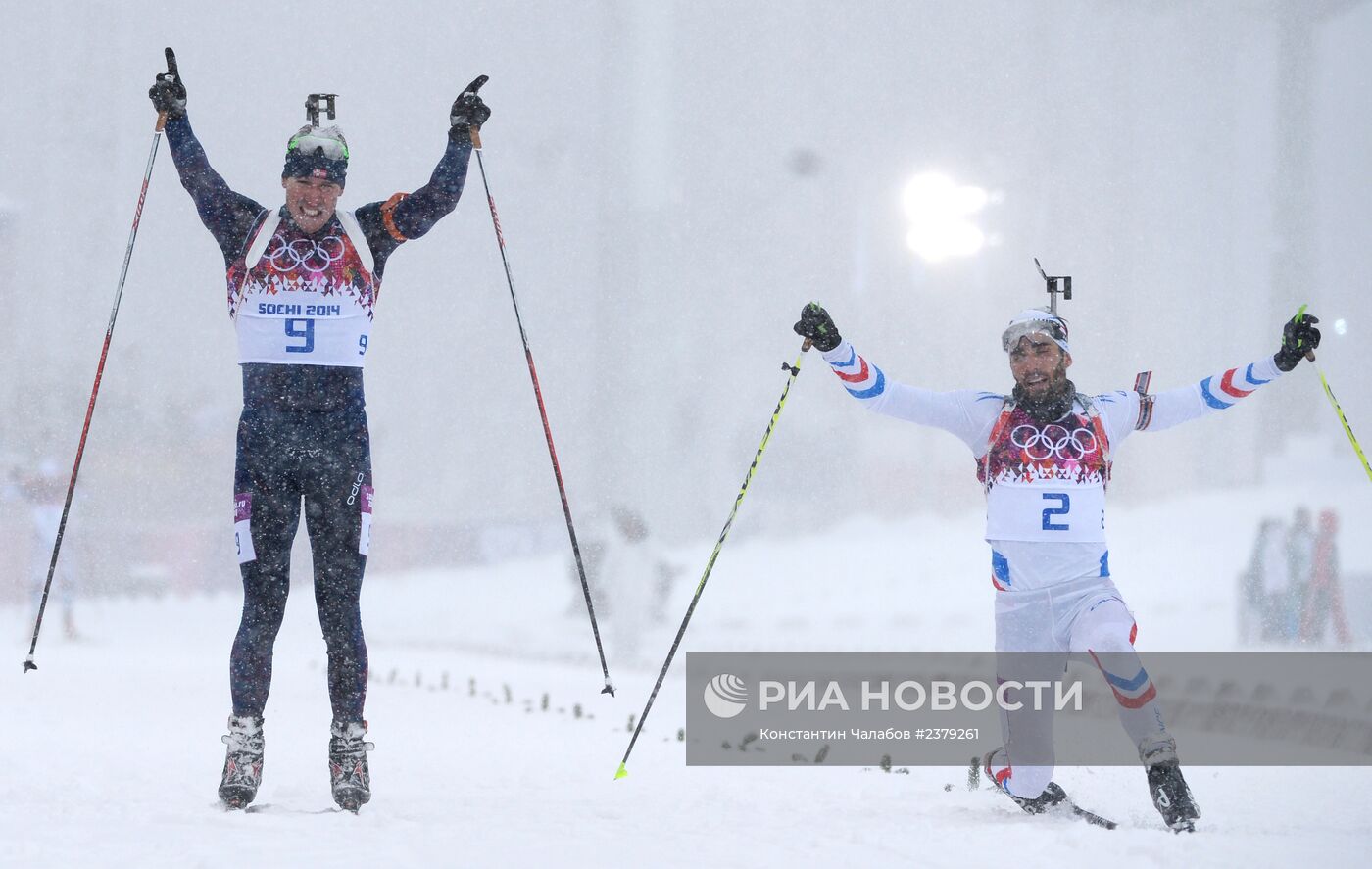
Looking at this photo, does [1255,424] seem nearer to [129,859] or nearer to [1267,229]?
[1267,229]

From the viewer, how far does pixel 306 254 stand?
4012 mm

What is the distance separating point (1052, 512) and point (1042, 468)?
16 cm

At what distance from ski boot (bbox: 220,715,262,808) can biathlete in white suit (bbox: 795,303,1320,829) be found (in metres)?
2.27

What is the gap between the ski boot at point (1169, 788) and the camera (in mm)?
3926

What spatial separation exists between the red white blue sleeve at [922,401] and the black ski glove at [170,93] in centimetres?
243

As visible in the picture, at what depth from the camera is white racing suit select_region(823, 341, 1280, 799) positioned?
14.7ft

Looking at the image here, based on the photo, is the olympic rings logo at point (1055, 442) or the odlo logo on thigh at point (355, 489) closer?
the odlo logo on thigh at point (355, 489)

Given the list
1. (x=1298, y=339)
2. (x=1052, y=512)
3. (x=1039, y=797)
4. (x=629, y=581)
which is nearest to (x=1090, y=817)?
(x=1039, y=797)

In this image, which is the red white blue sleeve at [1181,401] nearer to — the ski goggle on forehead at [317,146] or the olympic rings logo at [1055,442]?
the olympic rings logo at [1055,442]

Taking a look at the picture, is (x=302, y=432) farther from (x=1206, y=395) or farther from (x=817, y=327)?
(x=1206, y=395)

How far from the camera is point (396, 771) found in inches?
208

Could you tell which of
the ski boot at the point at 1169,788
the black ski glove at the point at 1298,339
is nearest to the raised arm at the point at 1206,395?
the black ski glove at the point at 1298,339

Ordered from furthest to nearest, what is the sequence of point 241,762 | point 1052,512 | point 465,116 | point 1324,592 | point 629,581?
1. point 629,581
2. point 1324,592
3. point 1052,512
4. point 465,116
5. point 241,762

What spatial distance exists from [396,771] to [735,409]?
18695mm
